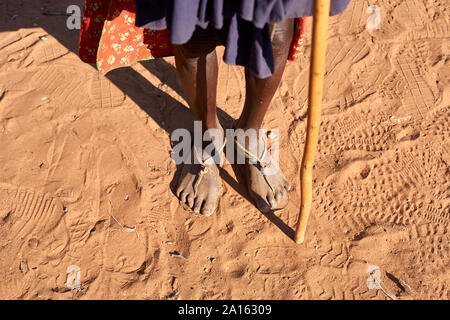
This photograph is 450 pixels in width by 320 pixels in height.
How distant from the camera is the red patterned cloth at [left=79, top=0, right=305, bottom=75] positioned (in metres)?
2.02

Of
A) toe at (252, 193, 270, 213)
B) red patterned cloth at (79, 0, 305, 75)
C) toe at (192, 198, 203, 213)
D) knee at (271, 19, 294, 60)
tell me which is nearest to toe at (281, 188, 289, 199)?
toe at (252, 193, 270, 213)

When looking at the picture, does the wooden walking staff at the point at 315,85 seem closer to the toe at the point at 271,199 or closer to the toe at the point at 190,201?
the toe at the point at 271,199

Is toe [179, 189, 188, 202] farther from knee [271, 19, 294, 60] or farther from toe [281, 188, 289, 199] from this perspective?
knee [271, 19, 294, 60]

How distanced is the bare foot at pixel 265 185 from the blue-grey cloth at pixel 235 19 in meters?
0.78

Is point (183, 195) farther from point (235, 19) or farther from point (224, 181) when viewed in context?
point (235, 19)

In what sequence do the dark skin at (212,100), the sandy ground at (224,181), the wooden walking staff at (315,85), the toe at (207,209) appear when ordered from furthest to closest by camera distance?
the toe at (207,209)
the sandy ground at (224,181)
the dark skin at (212,100)
the wooden walking staff at (315,85)

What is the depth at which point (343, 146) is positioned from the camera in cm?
255

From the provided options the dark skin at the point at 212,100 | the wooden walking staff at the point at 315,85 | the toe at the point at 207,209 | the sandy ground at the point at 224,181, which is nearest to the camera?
the wooden walking staff at the point at 315,85

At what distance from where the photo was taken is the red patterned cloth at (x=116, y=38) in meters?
2.02

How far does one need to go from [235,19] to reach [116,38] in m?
0.90

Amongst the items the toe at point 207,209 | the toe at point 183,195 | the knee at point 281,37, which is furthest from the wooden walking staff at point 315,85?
the toe at point 183,195

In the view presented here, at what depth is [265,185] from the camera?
2320 millimetres

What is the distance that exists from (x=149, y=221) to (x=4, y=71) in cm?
150

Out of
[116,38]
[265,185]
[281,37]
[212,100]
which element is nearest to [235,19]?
[281,37]
